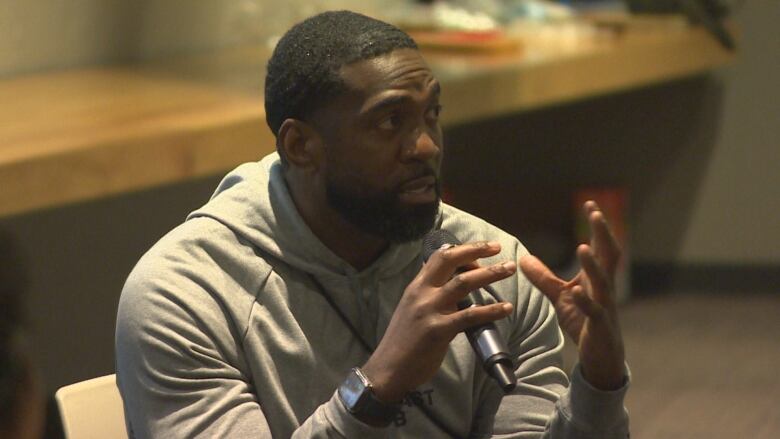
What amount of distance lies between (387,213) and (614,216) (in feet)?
11.4

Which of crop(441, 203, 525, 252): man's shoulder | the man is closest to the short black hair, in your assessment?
the man

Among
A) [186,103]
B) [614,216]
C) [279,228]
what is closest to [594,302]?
[279,228]

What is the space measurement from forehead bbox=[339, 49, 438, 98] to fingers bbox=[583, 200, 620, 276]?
335 mm

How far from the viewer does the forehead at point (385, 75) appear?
180 centimetres

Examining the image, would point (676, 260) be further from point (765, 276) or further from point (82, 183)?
point (82, 183)

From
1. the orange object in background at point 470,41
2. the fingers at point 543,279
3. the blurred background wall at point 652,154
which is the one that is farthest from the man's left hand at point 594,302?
the blurred background wall at point 652,154

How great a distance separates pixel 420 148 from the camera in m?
1.79

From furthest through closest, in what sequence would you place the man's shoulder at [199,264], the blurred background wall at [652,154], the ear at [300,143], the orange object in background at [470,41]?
the blurred background wall at [652,154] < the orange object in background at [470,41] < the ear at [300,143] < the man's shoulder at [199,264]

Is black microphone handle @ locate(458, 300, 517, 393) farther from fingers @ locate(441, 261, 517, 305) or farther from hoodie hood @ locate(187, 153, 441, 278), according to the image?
hoodie hood @ locate(187, 153, 441, 278)

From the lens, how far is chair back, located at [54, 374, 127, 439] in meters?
1.93

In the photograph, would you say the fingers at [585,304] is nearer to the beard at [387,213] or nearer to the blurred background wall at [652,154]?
the beard at [387,213]

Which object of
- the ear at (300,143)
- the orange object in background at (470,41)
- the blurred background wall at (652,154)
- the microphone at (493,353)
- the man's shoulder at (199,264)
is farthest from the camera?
the blurred background wall at (652,154)

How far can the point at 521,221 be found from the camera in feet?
17.5

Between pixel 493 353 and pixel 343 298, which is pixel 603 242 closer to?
pixel 493 353
